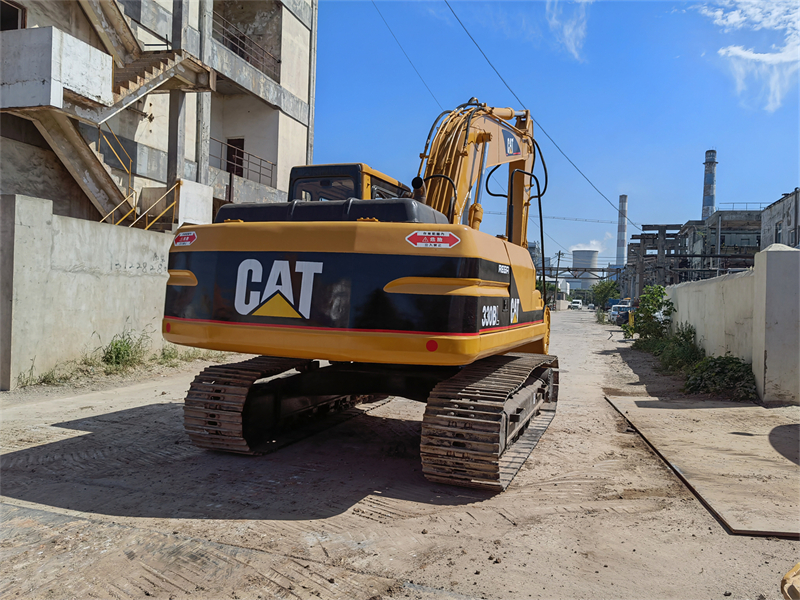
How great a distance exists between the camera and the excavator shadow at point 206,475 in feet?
14.3

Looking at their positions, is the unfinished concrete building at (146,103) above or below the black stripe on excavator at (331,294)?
above

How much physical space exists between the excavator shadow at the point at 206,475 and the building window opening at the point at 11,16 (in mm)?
10072

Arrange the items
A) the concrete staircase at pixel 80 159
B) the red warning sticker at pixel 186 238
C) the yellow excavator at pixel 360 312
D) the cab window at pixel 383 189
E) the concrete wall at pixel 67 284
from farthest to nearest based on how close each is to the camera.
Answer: the concrete staircase at pixel 80 159 → the concrete wall at pixel 67 284 → the cab window at pixel 383 189 → the red warning sticker at pixel 186 238 → the yellow excavator at pixel 360 312

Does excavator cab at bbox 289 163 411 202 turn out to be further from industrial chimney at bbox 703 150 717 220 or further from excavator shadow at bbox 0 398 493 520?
industrial chimney at bbox 703 150 717 220

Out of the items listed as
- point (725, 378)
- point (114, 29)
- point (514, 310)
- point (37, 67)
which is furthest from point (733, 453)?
point (114, 29)

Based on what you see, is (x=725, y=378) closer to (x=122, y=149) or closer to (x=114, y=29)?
(x=122, y=149)

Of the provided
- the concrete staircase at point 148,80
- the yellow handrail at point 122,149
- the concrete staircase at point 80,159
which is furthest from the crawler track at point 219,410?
the yellow handrail at point 122,149

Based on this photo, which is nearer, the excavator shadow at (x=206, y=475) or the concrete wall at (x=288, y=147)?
the excavator shadow at (x=206, y=475)

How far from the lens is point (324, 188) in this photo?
6008mm

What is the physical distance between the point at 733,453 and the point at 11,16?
1512 cm

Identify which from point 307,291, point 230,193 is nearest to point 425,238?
point 307,291

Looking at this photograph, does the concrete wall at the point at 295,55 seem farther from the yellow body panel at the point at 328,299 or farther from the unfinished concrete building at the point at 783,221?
the unfinished concrete building at the point at 783,221

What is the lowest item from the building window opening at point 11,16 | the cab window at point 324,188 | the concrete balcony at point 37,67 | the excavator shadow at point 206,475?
the excavator shadow at point 206,475

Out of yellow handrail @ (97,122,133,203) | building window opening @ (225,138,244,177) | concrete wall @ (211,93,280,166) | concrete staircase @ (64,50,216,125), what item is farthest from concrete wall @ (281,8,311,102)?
yellow handrail @ (97,122,133,203)
